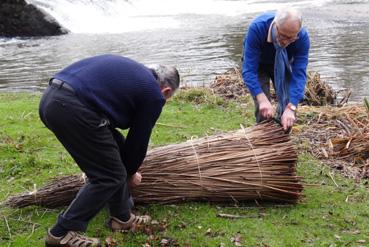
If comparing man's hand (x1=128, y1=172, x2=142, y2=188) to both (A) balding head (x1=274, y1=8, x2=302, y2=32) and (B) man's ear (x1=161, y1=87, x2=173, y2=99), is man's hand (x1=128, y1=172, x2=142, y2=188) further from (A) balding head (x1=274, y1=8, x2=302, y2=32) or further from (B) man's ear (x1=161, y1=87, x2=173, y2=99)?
(A) balding head (x1=274, y1=8, x2=302, y2=32)

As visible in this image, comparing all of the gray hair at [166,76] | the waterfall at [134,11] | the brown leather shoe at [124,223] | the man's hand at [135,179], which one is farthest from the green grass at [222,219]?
the waterfall at [134,11]

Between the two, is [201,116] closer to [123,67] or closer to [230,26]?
[123,67]

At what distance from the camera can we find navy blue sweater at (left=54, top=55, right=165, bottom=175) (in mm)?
3473

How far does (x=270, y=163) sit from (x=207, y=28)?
1524 centimetres

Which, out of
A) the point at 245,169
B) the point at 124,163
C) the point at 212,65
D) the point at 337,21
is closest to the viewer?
the point at 124,163

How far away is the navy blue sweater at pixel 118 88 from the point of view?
11.4 feet

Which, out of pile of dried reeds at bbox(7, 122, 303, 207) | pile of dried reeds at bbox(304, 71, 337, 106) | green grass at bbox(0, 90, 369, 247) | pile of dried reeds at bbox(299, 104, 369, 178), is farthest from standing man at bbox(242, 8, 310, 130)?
pile of dried reeds at bbox(304, 71, 337, 106)

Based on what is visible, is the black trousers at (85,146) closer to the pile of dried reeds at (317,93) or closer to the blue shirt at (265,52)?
the blue shirt at (265,52)

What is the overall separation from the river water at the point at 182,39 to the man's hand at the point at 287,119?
16.8 feet

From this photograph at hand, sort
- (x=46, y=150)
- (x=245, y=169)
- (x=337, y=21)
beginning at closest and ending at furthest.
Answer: (x=245, y=169) → (x=46, y=150) → (x=337, y=21)

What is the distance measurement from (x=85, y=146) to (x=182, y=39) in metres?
13.9

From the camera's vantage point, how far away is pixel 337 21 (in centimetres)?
1888

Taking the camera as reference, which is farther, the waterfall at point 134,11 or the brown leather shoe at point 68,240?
the waterfall at point 134,11

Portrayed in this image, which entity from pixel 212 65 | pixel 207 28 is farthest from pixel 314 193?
pixel 207 28
